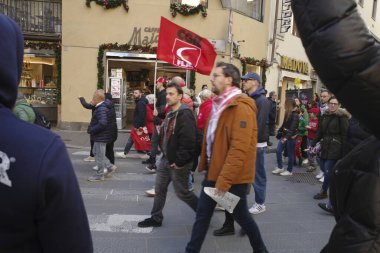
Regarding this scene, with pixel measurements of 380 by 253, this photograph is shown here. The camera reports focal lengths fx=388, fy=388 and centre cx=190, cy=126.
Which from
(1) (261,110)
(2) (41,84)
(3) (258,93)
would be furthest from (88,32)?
(1) (261,110)

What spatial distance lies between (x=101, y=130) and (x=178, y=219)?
2.70 metres

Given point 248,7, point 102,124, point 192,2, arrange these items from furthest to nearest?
point 248,7, point 192,2, point 102,124

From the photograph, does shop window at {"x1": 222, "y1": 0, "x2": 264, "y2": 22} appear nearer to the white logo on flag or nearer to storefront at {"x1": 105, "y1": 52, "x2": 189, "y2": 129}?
storefront at {"x1": 105, "y1": 52, "x2": 189, "y2": 129}

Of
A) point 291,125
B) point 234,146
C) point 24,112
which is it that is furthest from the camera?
point 291,125

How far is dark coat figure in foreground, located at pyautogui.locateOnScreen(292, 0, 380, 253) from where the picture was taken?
4.01 ft

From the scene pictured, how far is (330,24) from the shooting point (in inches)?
48.7

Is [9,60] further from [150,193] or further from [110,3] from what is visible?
[110,3]

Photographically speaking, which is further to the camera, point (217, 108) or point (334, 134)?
point (334, 134)

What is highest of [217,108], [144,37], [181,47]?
[144,37]

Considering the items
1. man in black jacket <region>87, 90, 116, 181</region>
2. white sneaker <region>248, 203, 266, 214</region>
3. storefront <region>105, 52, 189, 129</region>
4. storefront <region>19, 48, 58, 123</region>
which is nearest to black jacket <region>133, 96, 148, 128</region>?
man in black jacket <region>87, 90, 116, 181</region>

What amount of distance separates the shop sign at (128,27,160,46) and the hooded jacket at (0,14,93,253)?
14.2 m

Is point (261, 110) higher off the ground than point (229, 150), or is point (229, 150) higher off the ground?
point (261, 110)

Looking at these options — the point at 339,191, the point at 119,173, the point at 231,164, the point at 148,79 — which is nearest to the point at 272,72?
the point at 148,79

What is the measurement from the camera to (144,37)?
15.2 meters
